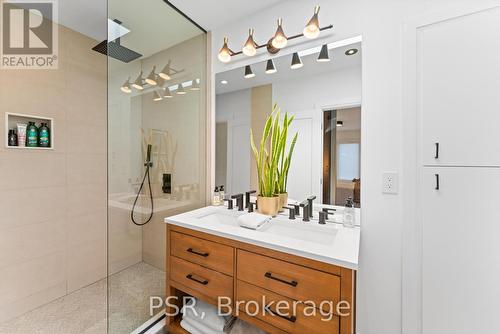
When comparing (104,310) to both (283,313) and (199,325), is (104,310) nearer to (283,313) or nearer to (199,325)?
(199,325)

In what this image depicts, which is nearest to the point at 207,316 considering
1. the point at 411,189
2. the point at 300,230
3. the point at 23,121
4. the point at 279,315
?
the point at 279,315

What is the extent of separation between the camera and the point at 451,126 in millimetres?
1030

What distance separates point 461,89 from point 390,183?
546mm

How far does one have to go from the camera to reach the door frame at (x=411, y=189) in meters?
1.10

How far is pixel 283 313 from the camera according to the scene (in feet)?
3.21

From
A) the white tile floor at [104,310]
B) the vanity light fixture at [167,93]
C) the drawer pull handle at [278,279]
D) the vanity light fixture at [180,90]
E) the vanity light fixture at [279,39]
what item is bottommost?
the white tile floor at [104,310]

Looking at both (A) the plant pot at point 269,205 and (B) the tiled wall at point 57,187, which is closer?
(A) the plant pot at point 269,205

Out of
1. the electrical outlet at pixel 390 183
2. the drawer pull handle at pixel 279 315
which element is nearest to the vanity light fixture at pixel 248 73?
the electrical outlet at pixel 390 183

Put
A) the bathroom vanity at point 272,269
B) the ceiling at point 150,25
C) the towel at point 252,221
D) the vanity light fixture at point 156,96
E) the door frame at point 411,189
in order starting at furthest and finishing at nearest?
the vanity light fixture at point 156,96
the ceiling at point 150,25
the towel at point 252,221
the door frame at point 411,189
the bathroom vanity at point 272,269

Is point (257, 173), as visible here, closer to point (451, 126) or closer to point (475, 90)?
point (451, 126)

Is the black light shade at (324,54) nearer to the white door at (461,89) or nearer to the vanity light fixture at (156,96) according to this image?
the white door at (461,89)

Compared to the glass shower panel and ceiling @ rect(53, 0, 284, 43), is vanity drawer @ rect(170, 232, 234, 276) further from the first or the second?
ceiling @ rect(53, 0, 284, 43)

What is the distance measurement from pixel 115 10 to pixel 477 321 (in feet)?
8.66

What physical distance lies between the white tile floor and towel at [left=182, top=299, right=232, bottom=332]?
38cm
